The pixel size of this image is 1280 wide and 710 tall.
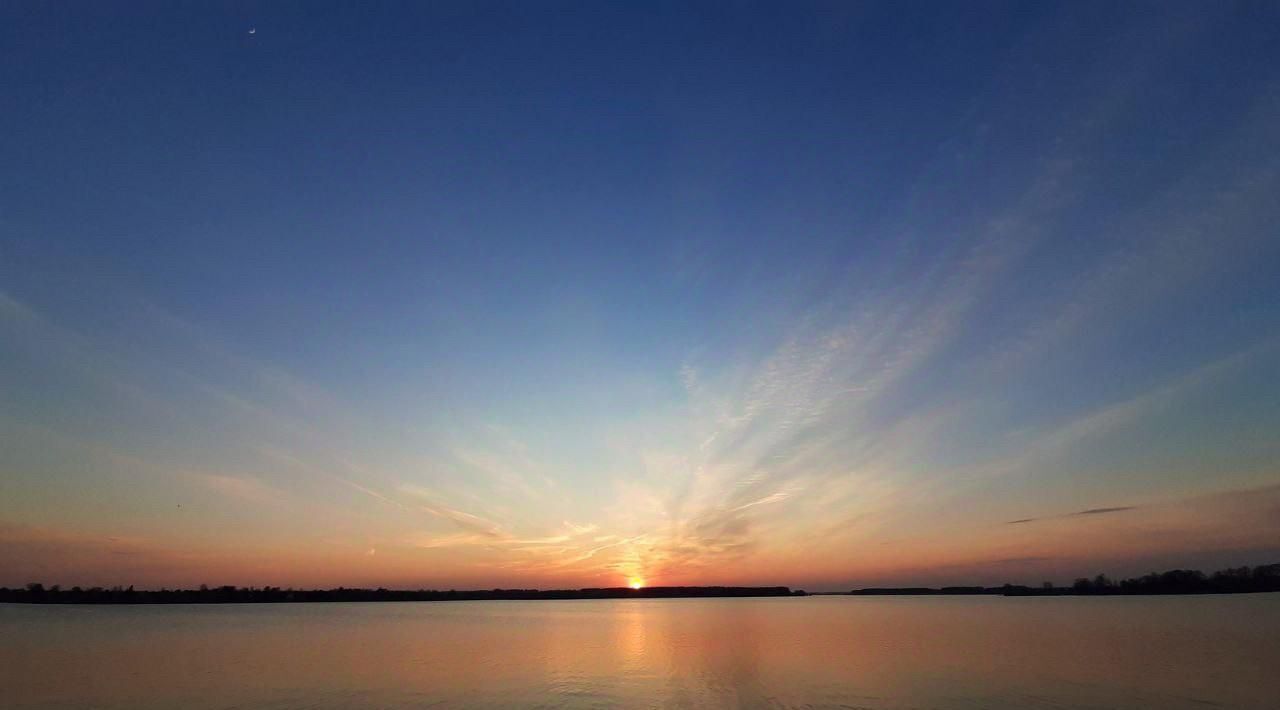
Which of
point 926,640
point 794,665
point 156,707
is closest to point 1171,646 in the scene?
point 926,640

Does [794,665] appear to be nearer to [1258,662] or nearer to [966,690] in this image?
[966,690]

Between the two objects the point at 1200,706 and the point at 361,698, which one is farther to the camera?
the point at 361,698

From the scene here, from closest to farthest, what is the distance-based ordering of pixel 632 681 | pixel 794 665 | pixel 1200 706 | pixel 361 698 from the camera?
pixel 1200 706, pixel 361 698, pixel 632 681, pixel 794 665

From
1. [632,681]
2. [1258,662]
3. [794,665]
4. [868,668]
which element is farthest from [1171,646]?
[632,681]

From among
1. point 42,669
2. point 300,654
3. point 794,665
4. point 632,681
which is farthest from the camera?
point 300,654

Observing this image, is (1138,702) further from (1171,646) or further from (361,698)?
(361,698)

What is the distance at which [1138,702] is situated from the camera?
27031 mm

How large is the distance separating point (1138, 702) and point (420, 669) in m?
34.2

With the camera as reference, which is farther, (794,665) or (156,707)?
(794,665)

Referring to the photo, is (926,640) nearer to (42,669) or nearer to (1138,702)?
(1138,702)

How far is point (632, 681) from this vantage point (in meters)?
33.4

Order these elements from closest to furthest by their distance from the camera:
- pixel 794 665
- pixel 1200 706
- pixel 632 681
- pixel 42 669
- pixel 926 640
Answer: pixel 1200 706 → pixel 632 681 → pixel 42 669 → pixel 794 665 → pixel 926 640

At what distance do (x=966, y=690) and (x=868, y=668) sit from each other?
7819 millimetres

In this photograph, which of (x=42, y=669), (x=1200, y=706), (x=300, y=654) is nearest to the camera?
(x=1200, y=706)
